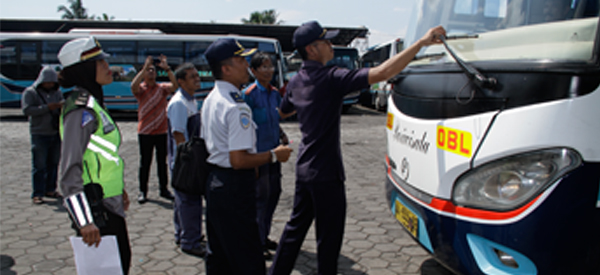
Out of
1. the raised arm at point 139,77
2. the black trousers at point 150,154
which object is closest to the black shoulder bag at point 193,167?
the raised arm at point 139,77

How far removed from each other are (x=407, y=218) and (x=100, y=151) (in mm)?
1920

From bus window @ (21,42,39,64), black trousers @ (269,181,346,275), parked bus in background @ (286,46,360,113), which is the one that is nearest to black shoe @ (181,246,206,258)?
black trousers @ (269,181,346,275)

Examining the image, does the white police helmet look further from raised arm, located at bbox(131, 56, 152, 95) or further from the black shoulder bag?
raised arm, located at bbox(131, 56, 152, 95)

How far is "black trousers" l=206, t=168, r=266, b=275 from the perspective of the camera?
2.32m

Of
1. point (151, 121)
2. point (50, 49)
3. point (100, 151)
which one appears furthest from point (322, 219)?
point (50, 49)

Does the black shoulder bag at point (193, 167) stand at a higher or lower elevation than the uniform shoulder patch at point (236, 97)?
lower

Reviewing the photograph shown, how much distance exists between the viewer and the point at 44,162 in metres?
5.47

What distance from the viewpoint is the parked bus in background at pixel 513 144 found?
6.51ft

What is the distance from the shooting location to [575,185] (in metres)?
1.96

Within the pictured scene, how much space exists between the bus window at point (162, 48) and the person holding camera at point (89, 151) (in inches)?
572

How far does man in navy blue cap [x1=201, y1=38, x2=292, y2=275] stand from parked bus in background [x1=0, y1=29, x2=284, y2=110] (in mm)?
13772

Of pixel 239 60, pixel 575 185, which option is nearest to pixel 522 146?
pixel 575 185

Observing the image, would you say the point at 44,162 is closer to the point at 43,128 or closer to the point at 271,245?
the point at 43,128

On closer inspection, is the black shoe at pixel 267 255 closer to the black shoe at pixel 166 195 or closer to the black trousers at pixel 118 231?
the black trousers at pixel 118 231
